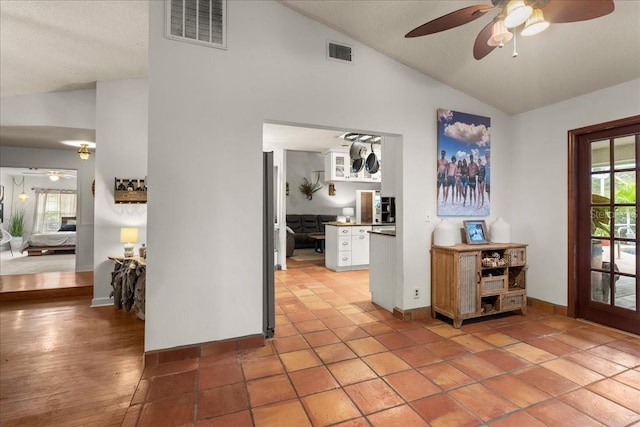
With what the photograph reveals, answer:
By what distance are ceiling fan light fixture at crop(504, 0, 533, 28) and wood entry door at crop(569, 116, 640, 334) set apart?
2.28 meters

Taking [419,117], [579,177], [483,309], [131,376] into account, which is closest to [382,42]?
[419,117]

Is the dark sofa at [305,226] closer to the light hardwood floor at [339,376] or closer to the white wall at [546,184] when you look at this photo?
the light hardwood floor at [339,376]

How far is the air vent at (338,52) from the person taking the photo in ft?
9.59

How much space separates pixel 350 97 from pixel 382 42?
2.07ft

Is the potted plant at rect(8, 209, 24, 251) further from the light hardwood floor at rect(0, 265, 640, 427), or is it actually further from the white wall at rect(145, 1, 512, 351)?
the white wall at rect(145, 1, 512, 351)

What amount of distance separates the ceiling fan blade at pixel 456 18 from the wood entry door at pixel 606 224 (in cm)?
234

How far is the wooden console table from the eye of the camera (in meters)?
3.42

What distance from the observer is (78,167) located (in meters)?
6.33

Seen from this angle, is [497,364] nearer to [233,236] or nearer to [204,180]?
[233,236]

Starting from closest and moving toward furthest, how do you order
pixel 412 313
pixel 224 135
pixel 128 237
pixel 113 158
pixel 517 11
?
pixel 517 11 < pixel 224 135 < pixel 412 313 < pixel 128 237 < pixel 113 158

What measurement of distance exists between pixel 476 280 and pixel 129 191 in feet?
14.8

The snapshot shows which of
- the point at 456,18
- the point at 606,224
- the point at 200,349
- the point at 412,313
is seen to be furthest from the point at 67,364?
the point at 606,224

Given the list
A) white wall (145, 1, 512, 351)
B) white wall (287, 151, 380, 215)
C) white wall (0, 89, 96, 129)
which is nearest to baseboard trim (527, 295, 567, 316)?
white wall (145, 1, 512, 351)

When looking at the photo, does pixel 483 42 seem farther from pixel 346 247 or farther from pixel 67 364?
pixel 346 247
